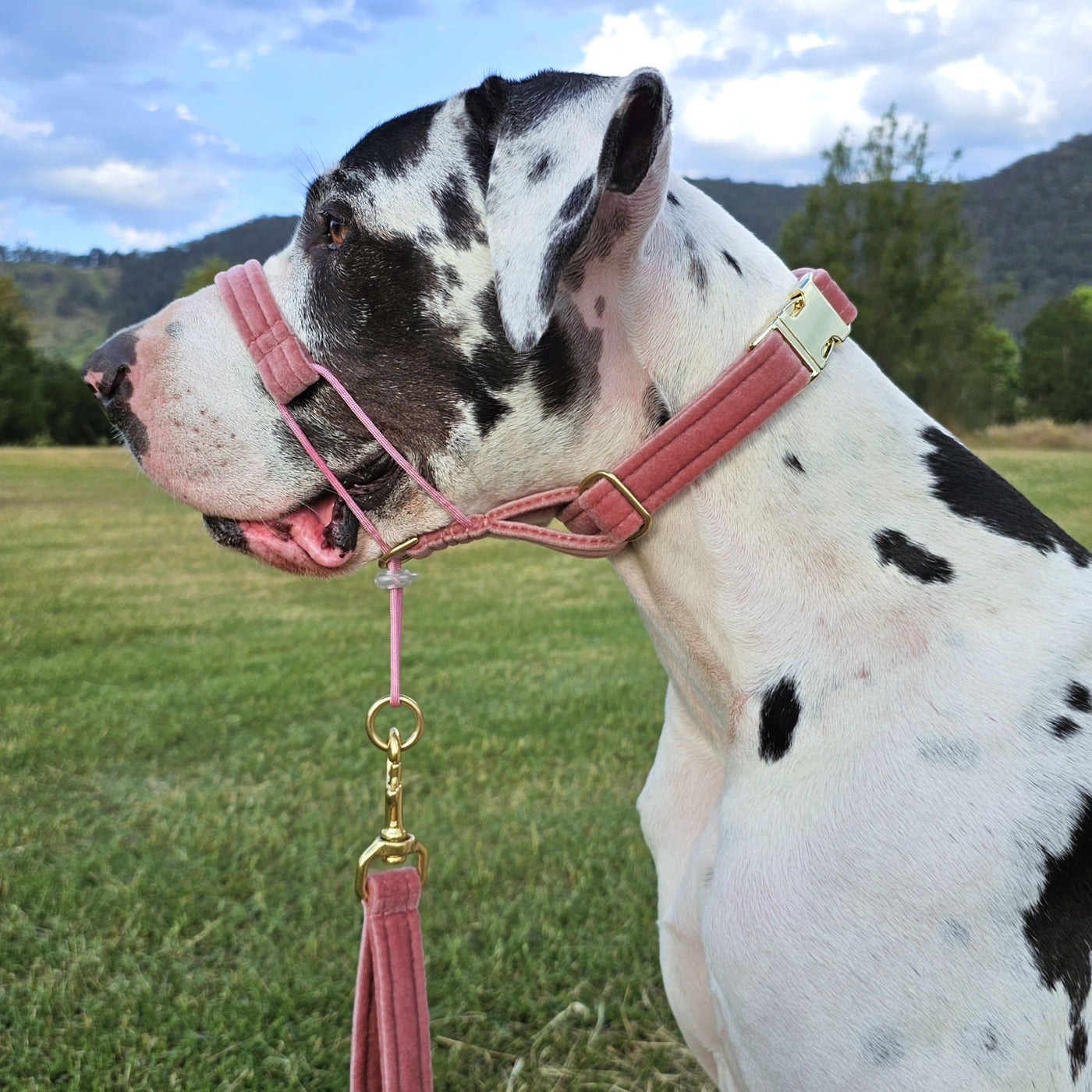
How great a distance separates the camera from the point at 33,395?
32000 millimetres

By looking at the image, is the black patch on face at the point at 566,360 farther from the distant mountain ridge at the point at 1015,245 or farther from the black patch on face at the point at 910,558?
the distant mountain ridge at the point at 1015,245

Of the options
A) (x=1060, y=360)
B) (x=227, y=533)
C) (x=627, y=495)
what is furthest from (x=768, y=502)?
(x=1060, y=360)

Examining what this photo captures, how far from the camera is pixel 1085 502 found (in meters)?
15.7

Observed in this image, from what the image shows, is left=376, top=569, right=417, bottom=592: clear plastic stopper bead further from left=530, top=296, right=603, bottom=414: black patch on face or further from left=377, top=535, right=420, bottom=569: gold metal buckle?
left=530, top=296, right=603, bottom=414: black patch on face

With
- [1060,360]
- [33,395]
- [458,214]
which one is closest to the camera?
[458,214]

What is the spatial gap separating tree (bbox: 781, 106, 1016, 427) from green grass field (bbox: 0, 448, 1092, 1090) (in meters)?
29.2

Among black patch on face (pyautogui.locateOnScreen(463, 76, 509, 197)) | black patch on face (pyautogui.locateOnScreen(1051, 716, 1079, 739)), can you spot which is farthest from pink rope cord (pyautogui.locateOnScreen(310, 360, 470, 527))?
black patch on face (pyautogui.locateOnScreen(1051, 716, 1079, 739))

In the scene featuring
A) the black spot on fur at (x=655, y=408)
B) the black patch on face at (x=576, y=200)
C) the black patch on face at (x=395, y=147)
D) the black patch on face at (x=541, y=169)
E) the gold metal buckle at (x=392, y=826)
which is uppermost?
the black patch on face at (x=395, y=147)

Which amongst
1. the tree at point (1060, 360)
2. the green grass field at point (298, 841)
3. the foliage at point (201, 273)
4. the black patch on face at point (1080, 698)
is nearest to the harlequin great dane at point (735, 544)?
the black patch on face at point (1080, 698)

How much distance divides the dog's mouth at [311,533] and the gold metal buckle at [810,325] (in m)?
0.83

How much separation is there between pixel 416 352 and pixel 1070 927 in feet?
4.98

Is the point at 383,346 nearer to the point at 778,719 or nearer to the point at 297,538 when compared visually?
the point at 297,538

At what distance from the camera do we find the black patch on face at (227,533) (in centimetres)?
214

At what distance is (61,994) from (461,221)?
8.97ft
